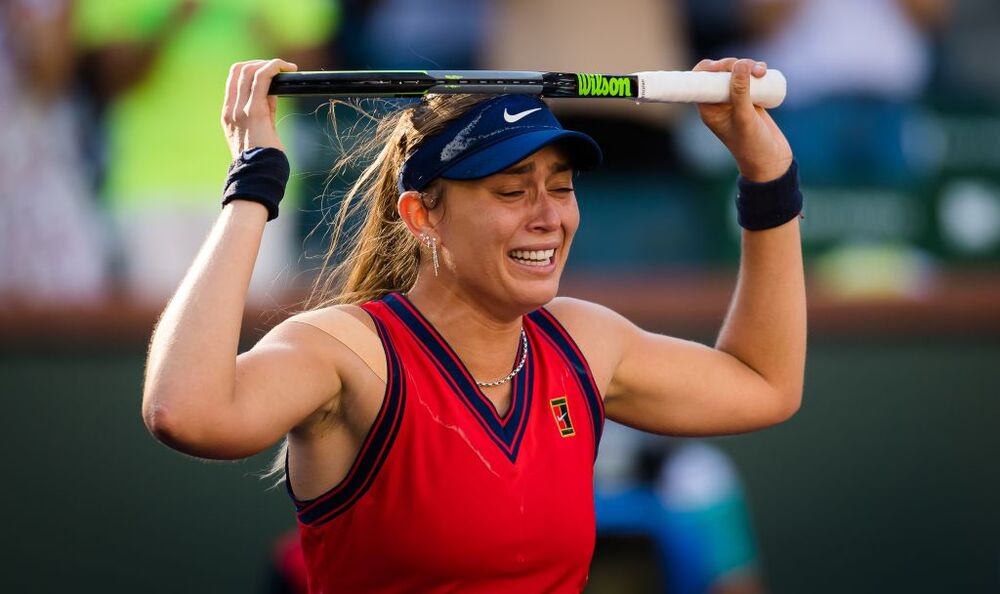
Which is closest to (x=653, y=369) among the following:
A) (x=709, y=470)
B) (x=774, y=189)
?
(x=774, y=189)

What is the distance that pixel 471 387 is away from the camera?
2.50m

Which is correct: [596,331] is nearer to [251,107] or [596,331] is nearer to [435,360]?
[435,360]

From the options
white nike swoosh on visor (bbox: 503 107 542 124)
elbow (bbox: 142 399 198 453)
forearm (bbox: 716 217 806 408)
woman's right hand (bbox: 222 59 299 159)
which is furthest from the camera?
forearm (bbox: 716 217 806 408)

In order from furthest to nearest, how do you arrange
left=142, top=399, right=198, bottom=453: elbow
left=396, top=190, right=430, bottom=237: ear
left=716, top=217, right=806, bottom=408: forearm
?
left=716, top=217, right=806, bottom=408: forearm
left=396, top=190, right=430, bottom=237: ear
left=142, top=399, right=198, bottom=453: elbow

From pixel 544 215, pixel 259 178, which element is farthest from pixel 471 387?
A: pixel 259 178

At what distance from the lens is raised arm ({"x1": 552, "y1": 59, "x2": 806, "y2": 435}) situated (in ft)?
9.05

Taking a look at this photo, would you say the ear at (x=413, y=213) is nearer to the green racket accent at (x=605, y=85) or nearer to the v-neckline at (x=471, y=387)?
the v-neckline at (x=471, y=387)

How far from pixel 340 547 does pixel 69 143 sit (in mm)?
3581

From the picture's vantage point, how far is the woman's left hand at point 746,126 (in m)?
2.65

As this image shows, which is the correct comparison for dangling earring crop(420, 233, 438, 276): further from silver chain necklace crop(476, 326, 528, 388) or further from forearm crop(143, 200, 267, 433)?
forearm crop(143, 200, 267, 433)

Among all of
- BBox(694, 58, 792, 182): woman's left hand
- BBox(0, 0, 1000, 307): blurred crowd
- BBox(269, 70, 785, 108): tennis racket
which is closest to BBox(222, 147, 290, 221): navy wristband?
BBox(269, 70, 785, 108): tennis racket

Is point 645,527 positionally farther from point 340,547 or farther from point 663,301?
point 340,547

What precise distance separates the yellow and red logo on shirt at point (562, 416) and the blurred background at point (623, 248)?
227 centimetres

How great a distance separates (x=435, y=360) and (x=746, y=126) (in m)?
0.75
